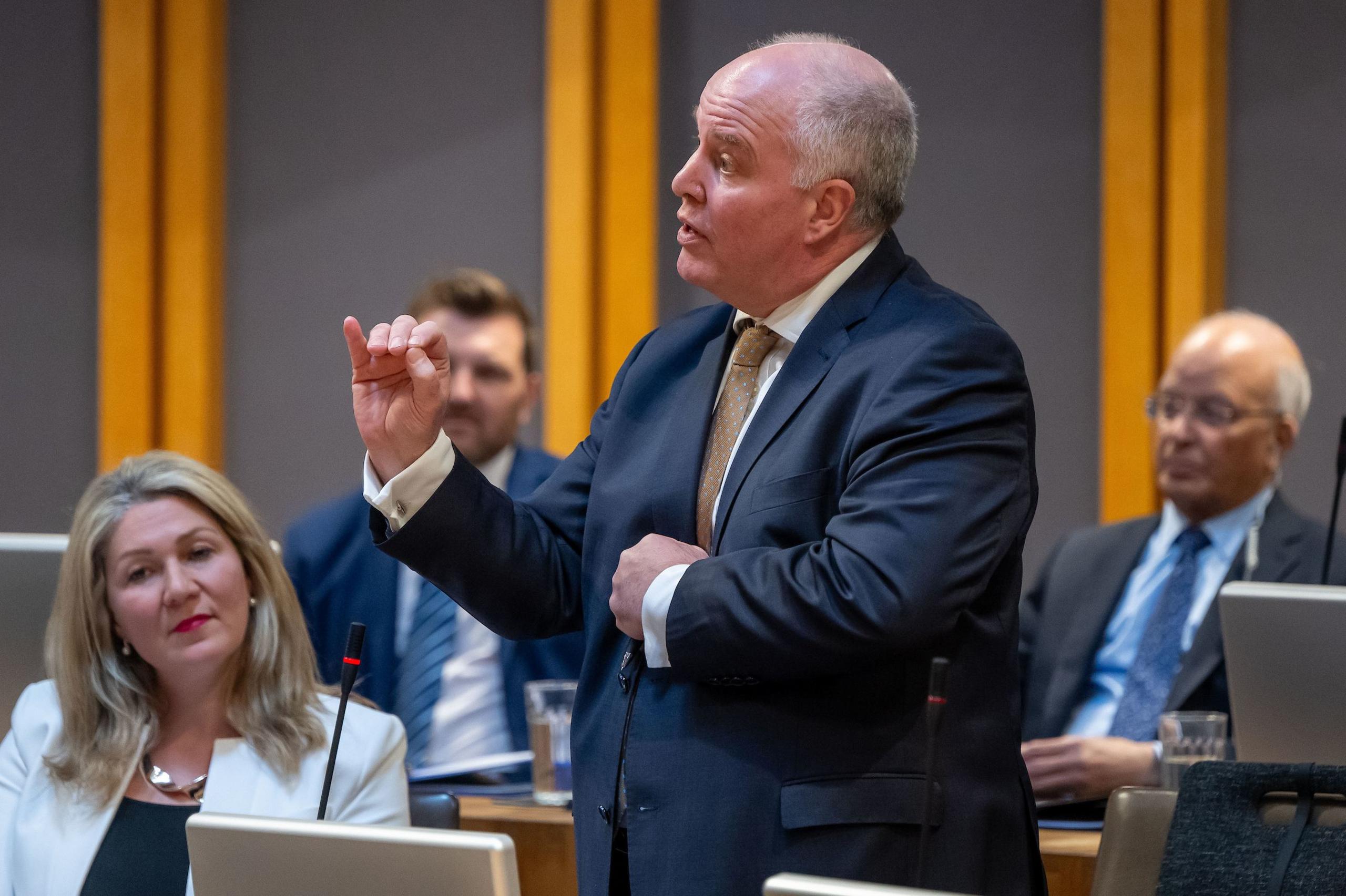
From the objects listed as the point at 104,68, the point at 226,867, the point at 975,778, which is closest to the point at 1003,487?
the point at 975,778

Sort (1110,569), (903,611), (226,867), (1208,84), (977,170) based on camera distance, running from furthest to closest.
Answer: (977,170)
(1208,84)
(1110,569)
(903,611)
(226,867)

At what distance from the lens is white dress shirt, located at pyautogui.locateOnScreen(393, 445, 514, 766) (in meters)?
3.19

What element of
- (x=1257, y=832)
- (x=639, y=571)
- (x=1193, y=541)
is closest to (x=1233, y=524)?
(x=1193, y=541)

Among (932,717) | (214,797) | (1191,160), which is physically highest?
(1191,160)

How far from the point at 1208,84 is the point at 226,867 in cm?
303

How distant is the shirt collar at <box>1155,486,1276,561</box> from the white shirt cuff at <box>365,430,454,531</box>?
1.88 meters

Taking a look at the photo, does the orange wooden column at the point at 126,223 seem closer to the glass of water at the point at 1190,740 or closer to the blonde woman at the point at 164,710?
Result: the blonde woman at the point at 164,710

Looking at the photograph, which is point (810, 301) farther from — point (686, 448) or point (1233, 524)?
point (1233, 524)

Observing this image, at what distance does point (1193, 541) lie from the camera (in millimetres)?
3156

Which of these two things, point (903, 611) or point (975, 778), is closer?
point (903, 611)

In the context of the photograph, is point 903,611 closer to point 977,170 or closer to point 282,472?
point 977,170

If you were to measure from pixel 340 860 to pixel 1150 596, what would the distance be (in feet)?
7.52

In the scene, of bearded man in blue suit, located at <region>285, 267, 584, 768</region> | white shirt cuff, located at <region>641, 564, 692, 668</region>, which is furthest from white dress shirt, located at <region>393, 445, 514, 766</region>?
white shirt cuff, located at <region>641, 564, 692, 668</region>

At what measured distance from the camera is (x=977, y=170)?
3.89 meters
